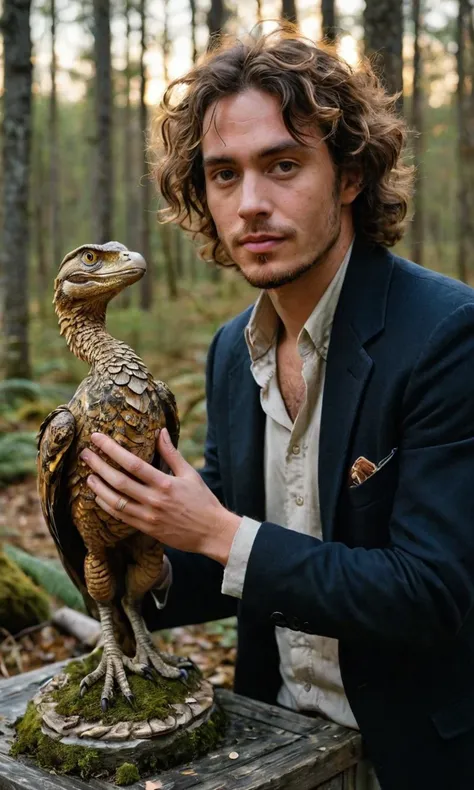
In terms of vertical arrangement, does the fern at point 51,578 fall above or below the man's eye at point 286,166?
below

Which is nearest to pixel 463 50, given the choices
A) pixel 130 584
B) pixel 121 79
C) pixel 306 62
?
pixel 121 79

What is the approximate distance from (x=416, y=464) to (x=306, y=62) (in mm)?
1520

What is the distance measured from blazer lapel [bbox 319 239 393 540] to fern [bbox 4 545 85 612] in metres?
2.50

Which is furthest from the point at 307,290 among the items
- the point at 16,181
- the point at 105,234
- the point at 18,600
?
the point at 105,234

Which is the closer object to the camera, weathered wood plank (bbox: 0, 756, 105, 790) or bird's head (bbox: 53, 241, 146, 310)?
weathered wood plank (bbox: 0, 756, 105, 790)

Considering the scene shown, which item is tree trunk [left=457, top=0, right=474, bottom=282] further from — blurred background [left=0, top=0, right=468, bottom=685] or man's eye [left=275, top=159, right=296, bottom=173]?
man's eye [left=275, top=159, right=296, bottom=173]

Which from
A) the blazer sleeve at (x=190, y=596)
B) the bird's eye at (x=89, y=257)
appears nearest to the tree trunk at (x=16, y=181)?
the blazer sleeve at (x=190, y=596)

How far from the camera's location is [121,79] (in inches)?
1062

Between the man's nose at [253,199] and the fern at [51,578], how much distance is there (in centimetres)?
285

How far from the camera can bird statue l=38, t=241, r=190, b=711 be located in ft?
7.95

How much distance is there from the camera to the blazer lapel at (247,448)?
2975 millimetres

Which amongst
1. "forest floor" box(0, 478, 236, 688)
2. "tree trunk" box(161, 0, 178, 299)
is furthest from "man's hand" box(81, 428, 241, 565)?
"tree trunk" box(161, 0, 178, 299)

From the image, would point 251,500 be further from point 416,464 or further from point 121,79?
point 121,79

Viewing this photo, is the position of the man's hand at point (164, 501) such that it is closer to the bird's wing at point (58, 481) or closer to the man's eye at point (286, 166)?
the bird's wing at point (58, 481)
